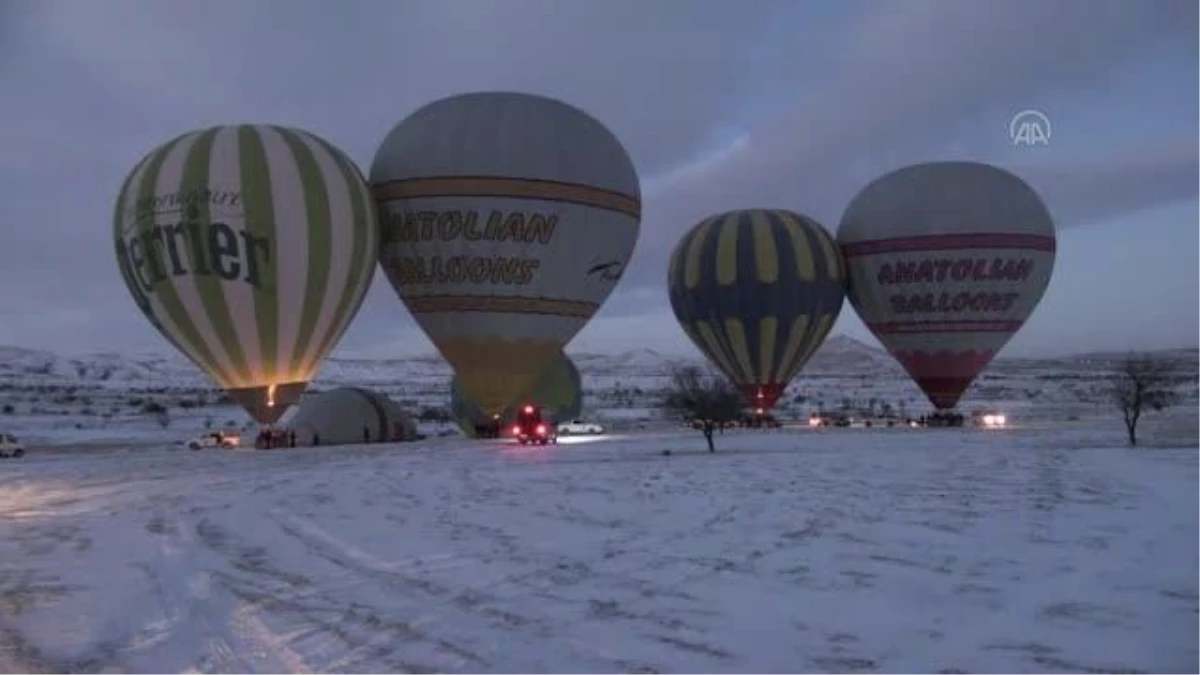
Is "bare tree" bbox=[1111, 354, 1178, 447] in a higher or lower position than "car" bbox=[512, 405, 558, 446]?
higher

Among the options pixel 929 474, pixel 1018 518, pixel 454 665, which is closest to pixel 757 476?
pixel 929 474

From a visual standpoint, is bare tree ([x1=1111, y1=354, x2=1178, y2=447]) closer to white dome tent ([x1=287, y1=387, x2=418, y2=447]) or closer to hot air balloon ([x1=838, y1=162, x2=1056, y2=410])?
hot air balloon ([x1=838, y1=162, x2=1056, y2=410])

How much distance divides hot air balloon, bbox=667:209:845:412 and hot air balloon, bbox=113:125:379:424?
1699 centimetres

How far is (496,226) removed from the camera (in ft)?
107

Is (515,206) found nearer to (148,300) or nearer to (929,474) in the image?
(148,300)

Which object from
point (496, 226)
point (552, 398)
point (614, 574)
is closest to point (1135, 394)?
point (552, 398)

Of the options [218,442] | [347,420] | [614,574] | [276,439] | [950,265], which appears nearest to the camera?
[614,574]

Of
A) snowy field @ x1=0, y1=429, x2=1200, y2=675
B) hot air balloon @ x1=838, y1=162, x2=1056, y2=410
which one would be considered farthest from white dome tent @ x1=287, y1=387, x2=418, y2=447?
hot air balloon @ x1=838, y1=162, x2=1056, y2=410

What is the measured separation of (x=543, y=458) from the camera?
26.6 meters

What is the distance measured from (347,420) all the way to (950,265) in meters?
23.5

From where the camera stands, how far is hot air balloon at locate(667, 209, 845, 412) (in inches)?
1684

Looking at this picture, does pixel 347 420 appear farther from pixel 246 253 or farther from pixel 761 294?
pixel 761 294

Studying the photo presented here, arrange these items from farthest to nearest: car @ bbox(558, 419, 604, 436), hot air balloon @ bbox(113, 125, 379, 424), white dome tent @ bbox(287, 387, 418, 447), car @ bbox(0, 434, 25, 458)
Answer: car @ bbox(558, 419, 604, 436), white dome tent @ bbox(287, 387, 418, 447), car @ bbox(0, 434, 25, 458), hot air balloon @ bbox(113, 125, 379, 424)

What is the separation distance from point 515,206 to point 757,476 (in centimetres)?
1481
